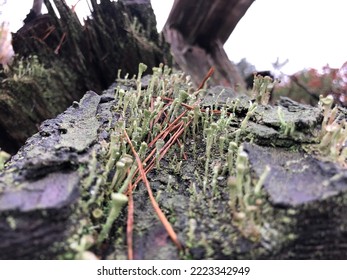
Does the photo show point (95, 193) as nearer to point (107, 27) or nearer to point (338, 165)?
point (338, 165)

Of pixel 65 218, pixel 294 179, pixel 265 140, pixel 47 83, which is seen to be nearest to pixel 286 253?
pixel 294 179

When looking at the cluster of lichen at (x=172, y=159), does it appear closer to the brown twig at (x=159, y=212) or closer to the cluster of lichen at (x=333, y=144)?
the brown twig at (x=159, y=212)

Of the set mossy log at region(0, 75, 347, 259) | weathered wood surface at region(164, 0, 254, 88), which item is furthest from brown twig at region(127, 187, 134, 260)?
weathered wood surface at region(164, 0, 254, 88)

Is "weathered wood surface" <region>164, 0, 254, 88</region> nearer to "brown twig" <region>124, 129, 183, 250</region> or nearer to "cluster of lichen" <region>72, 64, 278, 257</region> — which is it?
"cluster of lichen" <region>72, 64, 278, 257</region>

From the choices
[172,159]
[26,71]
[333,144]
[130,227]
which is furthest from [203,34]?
[130,227]

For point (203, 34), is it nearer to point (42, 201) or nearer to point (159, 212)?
point (159, 212)
